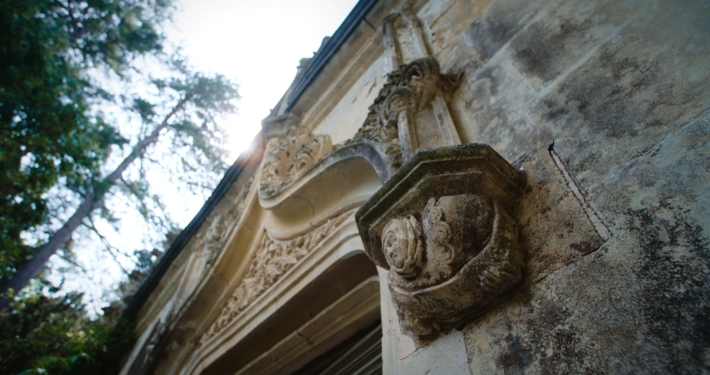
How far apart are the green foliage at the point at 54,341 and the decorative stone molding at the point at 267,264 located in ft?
6.19

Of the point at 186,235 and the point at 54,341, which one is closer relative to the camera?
the point at 54,341

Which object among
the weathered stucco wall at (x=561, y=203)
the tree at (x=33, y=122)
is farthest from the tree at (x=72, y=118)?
the weathered stucco wall at (x=561, y=203)

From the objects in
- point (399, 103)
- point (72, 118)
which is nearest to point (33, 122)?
point (72, 118)

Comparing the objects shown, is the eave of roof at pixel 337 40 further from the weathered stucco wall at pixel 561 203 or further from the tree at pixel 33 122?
the tree at pixel 33 122

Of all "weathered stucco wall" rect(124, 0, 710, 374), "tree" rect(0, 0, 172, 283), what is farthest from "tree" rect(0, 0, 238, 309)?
"weathered stucco wall" rect(124, 0, 710, 374)

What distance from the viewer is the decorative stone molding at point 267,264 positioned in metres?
2.69

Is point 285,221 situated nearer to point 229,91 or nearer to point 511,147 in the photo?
point 511,147

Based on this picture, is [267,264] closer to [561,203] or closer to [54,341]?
[561,203]

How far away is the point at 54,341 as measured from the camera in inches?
201

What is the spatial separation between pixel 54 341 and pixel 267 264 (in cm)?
418

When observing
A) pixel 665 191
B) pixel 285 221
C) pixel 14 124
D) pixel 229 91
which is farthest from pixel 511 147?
pixel 229 91

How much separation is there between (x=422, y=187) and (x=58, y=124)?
544cm

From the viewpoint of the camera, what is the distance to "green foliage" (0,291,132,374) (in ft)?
14.2

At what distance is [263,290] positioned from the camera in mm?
3006
